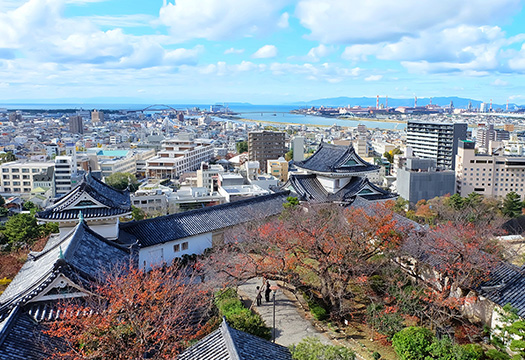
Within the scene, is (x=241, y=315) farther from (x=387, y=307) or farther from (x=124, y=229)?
(x=124, y=229)

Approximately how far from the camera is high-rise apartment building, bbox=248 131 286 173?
85438 mm

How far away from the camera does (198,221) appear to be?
20000mm

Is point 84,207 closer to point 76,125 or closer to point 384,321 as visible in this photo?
point 384,321

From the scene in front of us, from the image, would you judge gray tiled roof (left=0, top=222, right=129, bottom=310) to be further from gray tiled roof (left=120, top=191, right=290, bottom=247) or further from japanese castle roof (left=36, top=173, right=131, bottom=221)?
gray tiled roof (left=120, top=191, right=290, bottom=247)

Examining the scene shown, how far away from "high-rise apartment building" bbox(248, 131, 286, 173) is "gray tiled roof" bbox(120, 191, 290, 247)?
6128cm

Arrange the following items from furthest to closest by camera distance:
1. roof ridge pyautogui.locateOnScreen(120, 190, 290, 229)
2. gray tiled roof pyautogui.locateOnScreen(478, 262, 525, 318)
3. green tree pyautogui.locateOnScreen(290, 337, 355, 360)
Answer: roof ridge pyautogui.locateOnScreen(120, 190, 290, 229), gray tiled roof pyautogui.locateOnScreen(478, 262, 525, 318), green tree pyautogui.locateOnScreen(290, 337, 355, 360)

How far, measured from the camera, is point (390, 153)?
9631cm

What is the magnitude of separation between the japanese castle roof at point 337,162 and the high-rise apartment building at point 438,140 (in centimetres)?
5526

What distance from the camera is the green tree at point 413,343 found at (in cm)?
1102

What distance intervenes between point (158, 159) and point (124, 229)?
61292mm

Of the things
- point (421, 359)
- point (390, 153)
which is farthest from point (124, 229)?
point (390, 153)

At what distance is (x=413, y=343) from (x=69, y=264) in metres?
9.36

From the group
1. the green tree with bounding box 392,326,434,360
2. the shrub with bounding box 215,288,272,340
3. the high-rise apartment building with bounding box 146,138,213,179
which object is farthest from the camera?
the high-rise apartment building with bounding box 146,138,213,179

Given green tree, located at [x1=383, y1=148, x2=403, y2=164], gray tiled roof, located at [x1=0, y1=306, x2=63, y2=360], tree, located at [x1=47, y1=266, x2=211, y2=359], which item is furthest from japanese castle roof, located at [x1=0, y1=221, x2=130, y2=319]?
green tree, located at [x1=383, y1=148, x2=403, y2=164]
